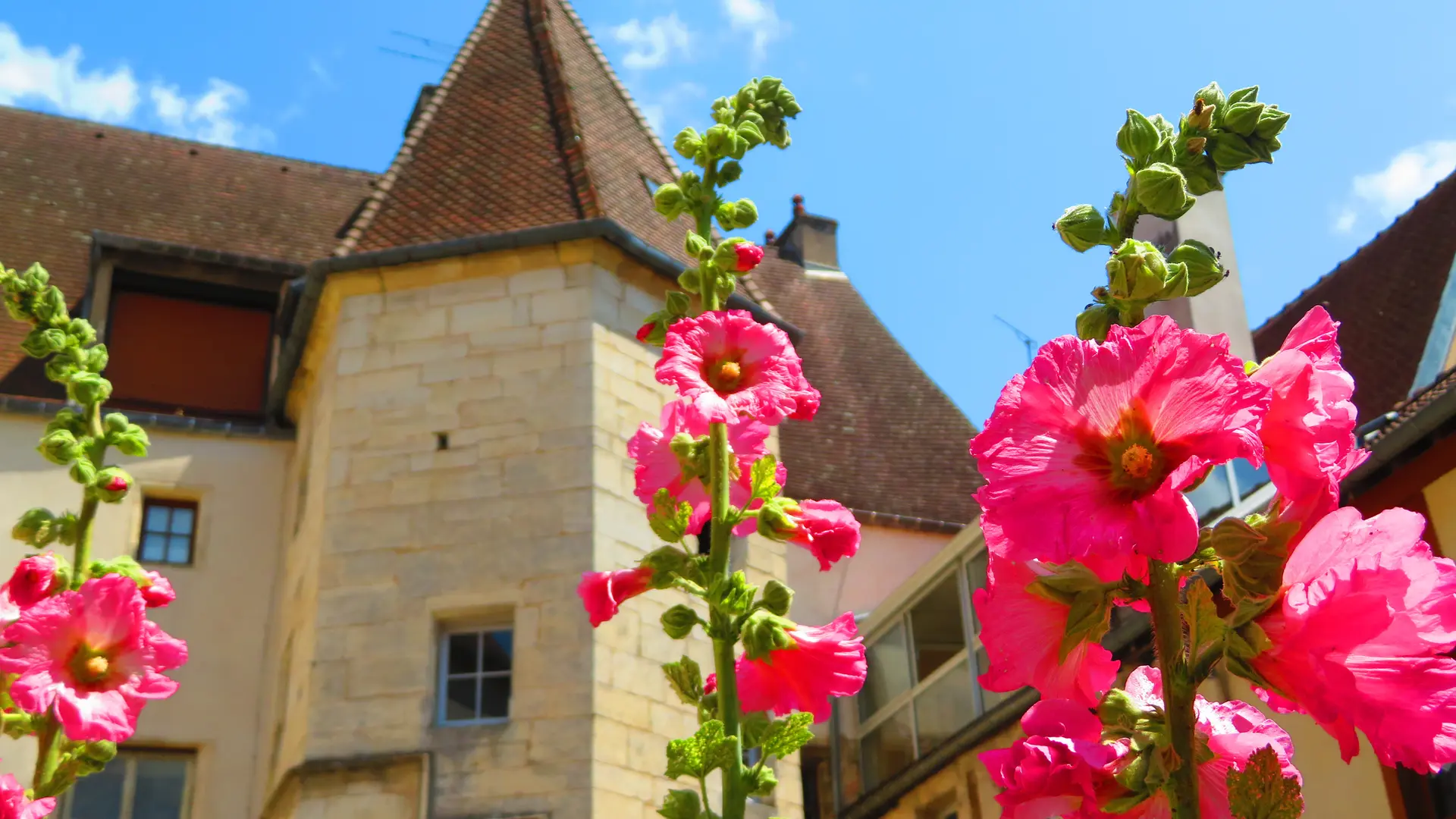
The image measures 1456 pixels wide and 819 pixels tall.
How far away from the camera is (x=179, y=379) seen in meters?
15.1

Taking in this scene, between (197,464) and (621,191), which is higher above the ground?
(621,191)

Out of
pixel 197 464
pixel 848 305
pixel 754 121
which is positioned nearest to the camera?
pixel 754 121

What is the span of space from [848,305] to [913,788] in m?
9.69

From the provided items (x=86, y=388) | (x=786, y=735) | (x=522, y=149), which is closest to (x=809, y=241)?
(x=522, y=149)

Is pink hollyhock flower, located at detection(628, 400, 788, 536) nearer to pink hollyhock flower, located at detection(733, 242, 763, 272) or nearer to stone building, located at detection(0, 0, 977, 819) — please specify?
pink hollyhock flower, located at detection(733, 242, 763, 272)

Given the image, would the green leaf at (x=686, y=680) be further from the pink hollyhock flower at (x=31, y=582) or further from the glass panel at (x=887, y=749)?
the glass panel at (x=887, y=749)

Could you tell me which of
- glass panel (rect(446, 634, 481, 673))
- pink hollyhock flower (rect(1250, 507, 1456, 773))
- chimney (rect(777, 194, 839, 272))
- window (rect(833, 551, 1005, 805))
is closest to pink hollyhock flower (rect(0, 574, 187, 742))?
pink hollyhock flower (rect(1250, 507, 1456, 773))

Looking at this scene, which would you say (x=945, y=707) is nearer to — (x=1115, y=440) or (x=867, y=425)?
(x=867, y=425)

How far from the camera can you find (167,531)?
14.3 metres

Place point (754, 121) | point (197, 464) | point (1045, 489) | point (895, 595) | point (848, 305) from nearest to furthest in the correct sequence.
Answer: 1. point (1045, 489)
2. point (754, 121)
3. point (895, 595)
4. point (197, 464)
5. point (848, 305)

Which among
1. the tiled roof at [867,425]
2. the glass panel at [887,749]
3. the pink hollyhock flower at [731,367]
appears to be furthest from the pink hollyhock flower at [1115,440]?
the tiled roof at [867,425]

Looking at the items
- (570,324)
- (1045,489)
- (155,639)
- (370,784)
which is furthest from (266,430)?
(1045,489)

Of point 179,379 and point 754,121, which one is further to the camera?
point 179,379

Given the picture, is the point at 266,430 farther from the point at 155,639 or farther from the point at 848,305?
the point at 155,639
